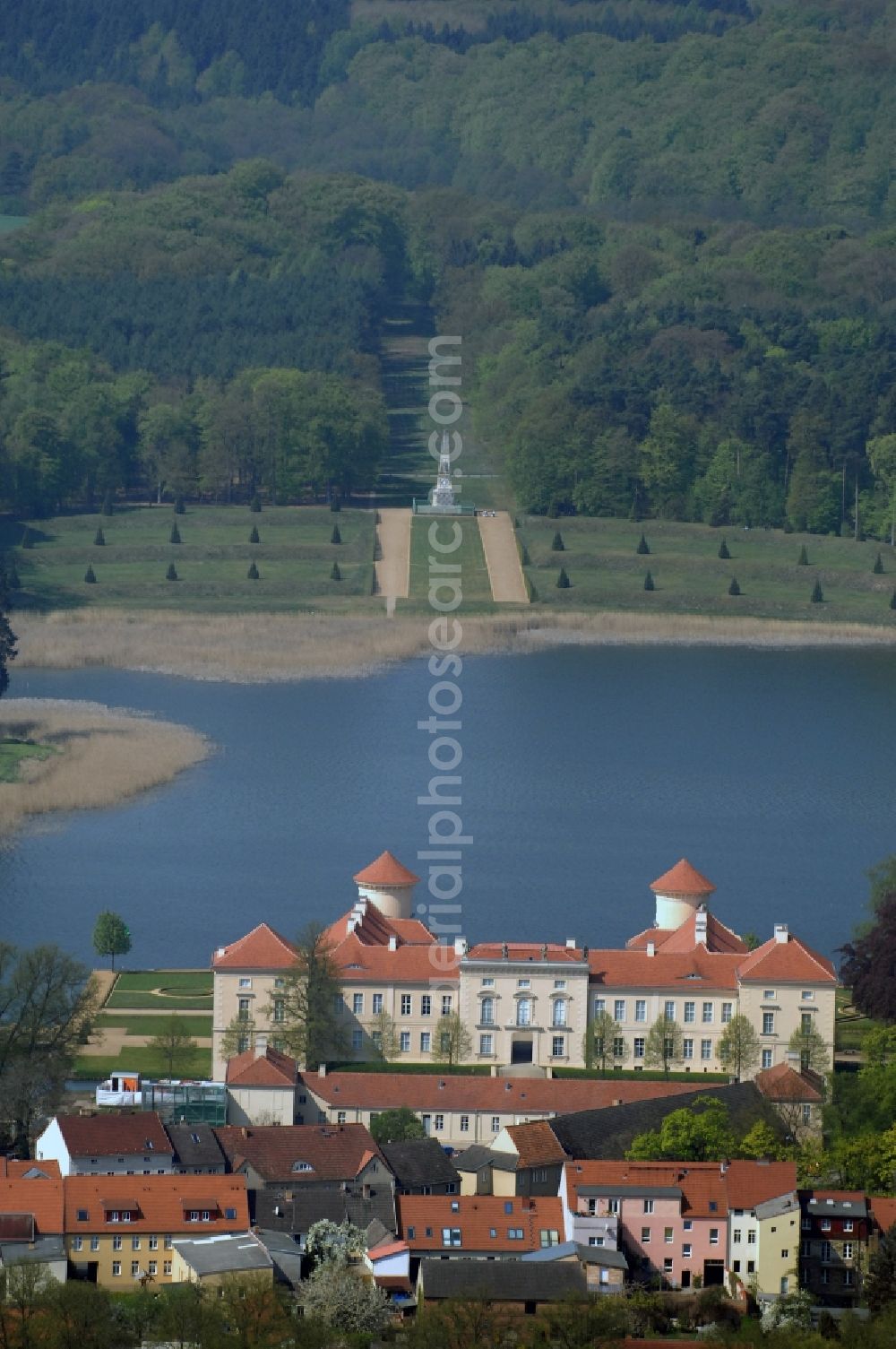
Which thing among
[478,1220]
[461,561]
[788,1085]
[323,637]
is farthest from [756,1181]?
[461,561]

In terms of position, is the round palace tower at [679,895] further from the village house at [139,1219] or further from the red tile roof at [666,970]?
the village house at [139,1219]

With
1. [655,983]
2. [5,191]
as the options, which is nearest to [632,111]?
[5,191]

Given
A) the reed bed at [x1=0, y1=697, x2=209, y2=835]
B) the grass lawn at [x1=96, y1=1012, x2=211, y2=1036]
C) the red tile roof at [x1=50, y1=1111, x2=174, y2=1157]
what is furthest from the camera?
the reed bed at [x1=0, y1=697, x2=209, y2=835]

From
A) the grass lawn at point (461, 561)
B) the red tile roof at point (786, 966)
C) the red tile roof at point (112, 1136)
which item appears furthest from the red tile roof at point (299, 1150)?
the grass lawn at point (461, 561)

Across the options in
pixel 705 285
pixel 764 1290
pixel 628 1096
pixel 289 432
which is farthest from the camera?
pixel 705 285

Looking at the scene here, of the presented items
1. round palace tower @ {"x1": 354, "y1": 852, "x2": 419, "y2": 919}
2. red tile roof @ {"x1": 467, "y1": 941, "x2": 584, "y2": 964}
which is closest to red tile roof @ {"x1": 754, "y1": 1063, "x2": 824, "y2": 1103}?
red tile roof @ {"x1": 467, "y1": 941, "x2": 584, "y2": 964}

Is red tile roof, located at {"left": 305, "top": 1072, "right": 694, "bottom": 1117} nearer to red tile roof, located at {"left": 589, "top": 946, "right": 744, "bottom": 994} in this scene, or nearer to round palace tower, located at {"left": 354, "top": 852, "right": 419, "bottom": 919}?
red tile roof, located at {"left": 589, "top": 946, "right": 744, "bottom": 994}

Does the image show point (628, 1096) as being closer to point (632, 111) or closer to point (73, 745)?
point (73, 745)

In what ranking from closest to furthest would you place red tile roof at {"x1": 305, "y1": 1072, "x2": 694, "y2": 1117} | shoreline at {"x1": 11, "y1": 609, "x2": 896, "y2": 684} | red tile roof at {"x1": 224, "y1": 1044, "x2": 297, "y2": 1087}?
red tile roof at {"x1": 305, "y1": 1072, "x2": 694, "y2": 1117} → red tile roof at {"x1": 224, "y1": 1044, "x2": 297, "y2": 1087} → shoreline at {"x1": 11, "y1": 609, "x2": 896, "y2": 684}
